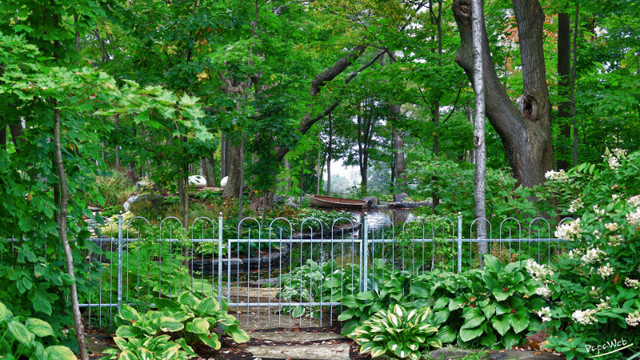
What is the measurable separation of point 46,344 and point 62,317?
0.24 m

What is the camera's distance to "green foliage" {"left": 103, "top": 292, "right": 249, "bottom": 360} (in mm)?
4332

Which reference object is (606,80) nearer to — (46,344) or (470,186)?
(470,186)

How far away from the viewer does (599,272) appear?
4.14 m

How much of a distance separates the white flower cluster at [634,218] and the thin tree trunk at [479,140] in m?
2.45

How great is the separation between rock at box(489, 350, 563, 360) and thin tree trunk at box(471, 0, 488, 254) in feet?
5.52

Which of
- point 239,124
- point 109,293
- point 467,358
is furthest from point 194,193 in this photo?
point 467,358

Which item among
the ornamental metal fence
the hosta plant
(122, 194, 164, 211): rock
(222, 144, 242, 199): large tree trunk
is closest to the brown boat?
(222, 144, 242, 199): large tree trunk

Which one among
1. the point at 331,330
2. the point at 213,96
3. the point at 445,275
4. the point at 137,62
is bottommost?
the point at 331,330

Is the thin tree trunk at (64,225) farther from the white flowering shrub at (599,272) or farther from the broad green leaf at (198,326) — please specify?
the white flowering shrub at (599,272)

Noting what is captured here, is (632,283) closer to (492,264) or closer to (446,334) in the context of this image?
(492,264)

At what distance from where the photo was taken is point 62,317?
4.21 metres

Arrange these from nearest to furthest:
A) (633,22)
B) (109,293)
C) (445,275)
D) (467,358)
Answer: (467,358)
(445,275)
(109,293)
(633,22)

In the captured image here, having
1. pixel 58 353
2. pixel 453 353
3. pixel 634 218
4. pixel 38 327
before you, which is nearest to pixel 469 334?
pixel 453 353

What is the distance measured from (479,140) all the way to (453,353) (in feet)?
9.59
